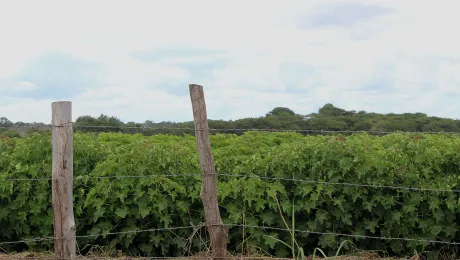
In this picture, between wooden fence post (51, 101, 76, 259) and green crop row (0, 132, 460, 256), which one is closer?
wooden fence post (51, 101, 76, 259)

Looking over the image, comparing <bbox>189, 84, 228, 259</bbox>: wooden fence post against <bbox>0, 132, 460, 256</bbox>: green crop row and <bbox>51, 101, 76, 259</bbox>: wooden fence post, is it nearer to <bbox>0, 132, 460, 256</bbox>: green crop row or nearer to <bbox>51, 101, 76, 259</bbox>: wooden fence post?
<bbox>0, 132, 460, 256</bbox>: green crop row

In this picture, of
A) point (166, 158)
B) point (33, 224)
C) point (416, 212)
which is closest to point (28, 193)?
point (33, 224)

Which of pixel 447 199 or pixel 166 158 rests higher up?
pixel 166 158

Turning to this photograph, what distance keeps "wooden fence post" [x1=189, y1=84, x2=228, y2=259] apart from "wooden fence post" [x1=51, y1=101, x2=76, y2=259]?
1298mm

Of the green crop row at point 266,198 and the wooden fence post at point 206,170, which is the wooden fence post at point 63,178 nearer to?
the green crop row at point 266,198

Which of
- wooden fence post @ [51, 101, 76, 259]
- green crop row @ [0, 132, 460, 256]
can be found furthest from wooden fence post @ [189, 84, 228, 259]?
wooden fence post @ [51, 101, 76, 259]

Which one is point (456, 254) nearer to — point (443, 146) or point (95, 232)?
point (443, 146)

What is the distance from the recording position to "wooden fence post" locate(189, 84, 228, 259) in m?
6.02

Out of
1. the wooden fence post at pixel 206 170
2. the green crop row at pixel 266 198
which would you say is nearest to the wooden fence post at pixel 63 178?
the green crop row at pixel 266 198

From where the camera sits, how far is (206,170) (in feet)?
19.7

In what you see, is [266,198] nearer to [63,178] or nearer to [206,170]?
[206,170]

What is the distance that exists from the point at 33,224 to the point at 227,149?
109 inches

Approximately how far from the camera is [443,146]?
790cm

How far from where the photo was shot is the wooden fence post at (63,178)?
606 cm
